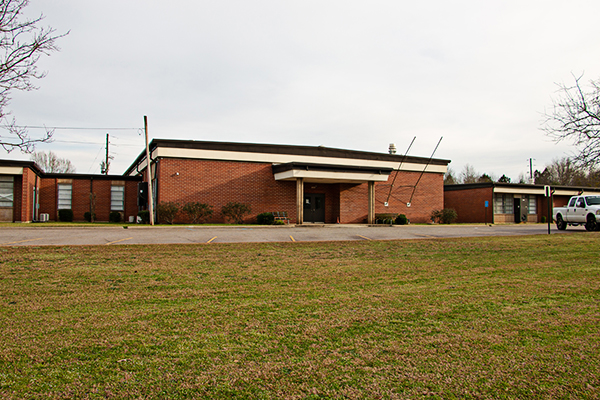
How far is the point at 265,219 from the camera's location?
85.7 ft

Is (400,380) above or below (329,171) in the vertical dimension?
below

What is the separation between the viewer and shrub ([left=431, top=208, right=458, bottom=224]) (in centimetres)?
3256

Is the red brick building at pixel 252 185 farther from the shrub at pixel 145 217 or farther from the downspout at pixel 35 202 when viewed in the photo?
the shrub at pixel 145 217

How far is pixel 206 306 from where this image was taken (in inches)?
201

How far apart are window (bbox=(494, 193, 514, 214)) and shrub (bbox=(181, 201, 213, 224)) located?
2626cm

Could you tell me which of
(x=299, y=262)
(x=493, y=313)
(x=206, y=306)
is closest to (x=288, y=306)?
Answer: (x=206, y=306)

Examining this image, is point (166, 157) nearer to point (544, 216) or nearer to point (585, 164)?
point (585, 164)

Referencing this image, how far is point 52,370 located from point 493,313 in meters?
4.71

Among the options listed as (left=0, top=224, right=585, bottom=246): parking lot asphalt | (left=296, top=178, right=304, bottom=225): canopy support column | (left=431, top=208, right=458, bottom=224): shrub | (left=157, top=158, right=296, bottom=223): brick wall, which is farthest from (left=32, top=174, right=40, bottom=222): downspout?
(left=431, top=208, right=458, bottom=224): shrub

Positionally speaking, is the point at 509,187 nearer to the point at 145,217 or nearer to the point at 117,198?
the point at 145,217

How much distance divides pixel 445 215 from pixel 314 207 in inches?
445

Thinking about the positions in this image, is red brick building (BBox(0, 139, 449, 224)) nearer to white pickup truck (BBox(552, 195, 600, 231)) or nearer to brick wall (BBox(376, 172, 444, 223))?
brick wall (BBox(376, 172, 444, 223))

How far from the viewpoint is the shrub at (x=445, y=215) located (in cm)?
3256

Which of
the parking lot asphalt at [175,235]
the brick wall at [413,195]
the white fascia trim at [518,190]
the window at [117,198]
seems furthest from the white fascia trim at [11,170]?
the white fascia trim at [518,190]
